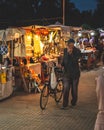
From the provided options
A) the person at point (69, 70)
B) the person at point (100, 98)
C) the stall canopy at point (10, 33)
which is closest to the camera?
the person at point (100, 98)

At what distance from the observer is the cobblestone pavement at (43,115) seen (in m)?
8.94

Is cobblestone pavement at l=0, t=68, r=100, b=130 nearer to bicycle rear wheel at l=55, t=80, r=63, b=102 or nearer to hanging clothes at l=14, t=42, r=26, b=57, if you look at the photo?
bicycle rear wheel at l=55, t=80, r=63, b=102

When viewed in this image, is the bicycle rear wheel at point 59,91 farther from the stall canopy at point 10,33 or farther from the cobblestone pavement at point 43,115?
the stall canopy at point 10,33

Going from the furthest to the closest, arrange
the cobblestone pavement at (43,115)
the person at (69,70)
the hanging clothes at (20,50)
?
the hanging clothes at (20,50)
the person at (69,70)
the cobblestone pavement at (43,115)

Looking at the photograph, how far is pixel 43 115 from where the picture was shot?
33.1 ft

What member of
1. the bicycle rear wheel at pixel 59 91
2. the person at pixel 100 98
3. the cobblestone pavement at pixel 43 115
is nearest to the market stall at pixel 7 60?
the cobblestone pavement at pixel 43 115

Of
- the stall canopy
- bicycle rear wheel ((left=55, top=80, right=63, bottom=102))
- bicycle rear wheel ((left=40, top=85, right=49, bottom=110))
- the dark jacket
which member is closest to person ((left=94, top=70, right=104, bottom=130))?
bicycle rear wheel ((left=40, top=85, right=49, bottom=110))

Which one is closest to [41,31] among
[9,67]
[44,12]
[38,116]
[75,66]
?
[9,67]

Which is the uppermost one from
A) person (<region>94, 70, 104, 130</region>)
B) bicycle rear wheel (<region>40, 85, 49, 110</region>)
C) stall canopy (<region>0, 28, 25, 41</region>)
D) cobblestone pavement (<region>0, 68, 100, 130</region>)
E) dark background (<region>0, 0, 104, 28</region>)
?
dark background (<region>0, 0, 104, 28</region>)

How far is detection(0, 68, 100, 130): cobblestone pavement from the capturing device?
8.94 meters

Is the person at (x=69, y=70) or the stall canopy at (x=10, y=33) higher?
the stall canopy at (x=10, y=33)

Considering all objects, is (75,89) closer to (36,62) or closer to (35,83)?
(35,83)

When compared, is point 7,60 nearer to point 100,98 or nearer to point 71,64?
point 71,64

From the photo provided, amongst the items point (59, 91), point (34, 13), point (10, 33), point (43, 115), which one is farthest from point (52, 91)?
point (34, 13)
